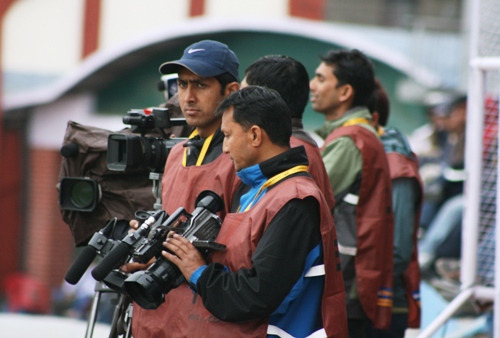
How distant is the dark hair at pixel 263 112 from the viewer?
11.3ft

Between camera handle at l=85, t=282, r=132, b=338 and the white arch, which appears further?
the white arch

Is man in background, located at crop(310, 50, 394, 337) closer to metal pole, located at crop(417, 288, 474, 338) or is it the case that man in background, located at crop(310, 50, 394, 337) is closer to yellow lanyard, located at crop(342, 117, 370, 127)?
yellow lanyard, located at crop(342, 117, 370, 127)

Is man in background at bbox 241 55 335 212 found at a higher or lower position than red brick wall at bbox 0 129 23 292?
higher

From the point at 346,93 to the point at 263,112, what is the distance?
63.5 inches

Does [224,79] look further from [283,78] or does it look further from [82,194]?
[82,194]

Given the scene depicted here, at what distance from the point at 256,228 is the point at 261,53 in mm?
9169

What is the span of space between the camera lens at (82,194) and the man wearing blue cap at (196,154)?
1.83 ft

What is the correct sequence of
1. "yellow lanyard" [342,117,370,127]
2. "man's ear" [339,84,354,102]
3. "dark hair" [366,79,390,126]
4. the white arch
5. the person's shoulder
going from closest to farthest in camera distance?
"yellow lanyard" [342,117,370,127] → "man's ear" [339,84,354,102] → the person's shoulder → "dark hair" [366,79,390,126] → the white arch

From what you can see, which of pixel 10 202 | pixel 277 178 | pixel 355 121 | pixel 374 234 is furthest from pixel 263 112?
pixel 10 202

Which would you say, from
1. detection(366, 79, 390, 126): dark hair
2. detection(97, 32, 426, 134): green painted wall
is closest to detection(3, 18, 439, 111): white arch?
detection(97, 32, 426, 134): green painted wall

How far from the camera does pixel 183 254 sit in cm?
339

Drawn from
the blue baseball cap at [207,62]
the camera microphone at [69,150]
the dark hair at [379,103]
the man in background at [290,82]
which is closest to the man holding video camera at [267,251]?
the blue baseball cap at [207,62]

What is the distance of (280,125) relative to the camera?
3.48 meters

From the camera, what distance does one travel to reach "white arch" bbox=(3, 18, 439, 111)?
40.0 ft
